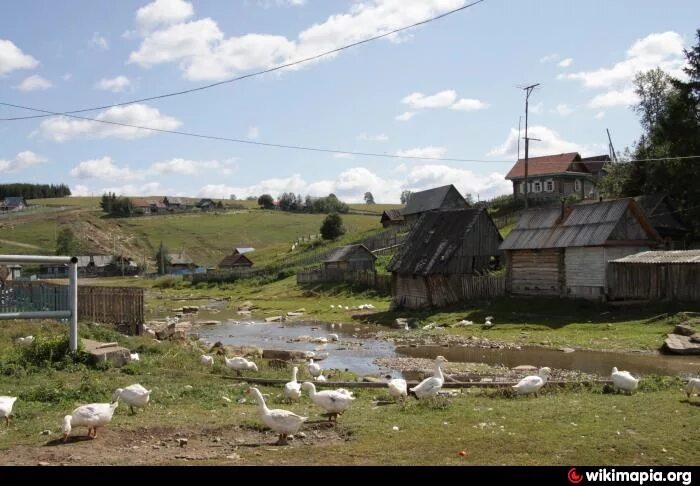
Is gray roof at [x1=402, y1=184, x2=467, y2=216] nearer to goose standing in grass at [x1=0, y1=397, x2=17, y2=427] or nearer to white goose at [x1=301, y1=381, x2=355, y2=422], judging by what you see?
white goose at [x1=301, y1=381, x2=355, y2=422]

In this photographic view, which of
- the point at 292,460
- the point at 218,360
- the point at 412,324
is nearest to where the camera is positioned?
the point at 292,460

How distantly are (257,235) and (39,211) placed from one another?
50259mm

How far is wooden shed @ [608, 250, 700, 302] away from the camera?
98.3 feet

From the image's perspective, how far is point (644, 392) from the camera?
1397 cm

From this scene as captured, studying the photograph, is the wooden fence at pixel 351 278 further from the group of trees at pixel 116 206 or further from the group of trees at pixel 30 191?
the group of trees at pixel 30 191

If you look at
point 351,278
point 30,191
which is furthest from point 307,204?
point 351,278

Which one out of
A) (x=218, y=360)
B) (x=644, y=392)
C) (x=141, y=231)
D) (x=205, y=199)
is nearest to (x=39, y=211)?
(x=141, y=231)

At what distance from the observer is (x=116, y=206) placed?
15350 cm

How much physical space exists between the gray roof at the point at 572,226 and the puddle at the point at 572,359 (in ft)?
34.1

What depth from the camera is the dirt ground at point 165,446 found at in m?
8.38

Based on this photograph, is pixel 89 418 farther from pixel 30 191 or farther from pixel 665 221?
pixel 30 191

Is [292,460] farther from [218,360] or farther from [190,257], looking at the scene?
[190,257]

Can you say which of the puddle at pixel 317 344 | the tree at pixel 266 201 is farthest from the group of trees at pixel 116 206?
the puddle at pixel 317 344

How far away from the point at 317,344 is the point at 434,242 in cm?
1495
